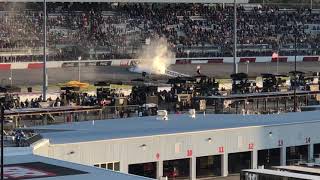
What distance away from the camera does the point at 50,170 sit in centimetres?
2019

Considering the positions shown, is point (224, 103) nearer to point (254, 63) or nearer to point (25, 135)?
point (25, 135)

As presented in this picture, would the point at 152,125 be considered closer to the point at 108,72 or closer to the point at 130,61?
the point at 108,72

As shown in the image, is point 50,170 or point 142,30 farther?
point 142,30

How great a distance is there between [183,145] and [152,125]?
3.06 meters

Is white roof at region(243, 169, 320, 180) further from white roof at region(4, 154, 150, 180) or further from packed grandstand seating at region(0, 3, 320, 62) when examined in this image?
packed grandstand seating at region(0, 3, 320, 62)

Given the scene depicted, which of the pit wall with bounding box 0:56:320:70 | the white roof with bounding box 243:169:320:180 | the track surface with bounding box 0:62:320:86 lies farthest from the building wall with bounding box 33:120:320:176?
the pit wall with bounding box 0:56:320:70

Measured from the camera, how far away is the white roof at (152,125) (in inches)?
1069

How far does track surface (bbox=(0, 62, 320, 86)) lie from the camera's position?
5641 centimetres

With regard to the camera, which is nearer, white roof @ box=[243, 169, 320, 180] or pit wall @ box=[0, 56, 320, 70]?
white roof @ box=[243, 169, 320, 180]

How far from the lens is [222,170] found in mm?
28875

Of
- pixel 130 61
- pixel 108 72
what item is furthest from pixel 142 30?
pixel 108 72

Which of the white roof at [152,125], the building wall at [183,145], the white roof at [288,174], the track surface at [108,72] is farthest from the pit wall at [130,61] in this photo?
the white roof at [288,174]

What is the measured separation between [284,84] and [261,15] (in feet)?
107

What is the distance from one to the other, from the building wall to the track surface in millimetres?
26330
